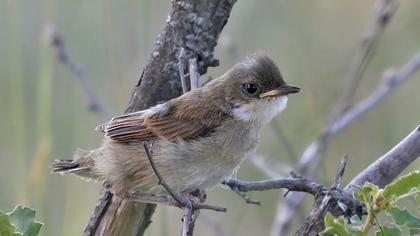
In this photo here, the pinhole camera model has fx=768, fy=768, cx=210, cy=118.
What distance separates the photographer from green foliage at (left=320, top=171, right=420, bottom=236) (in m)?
1.84

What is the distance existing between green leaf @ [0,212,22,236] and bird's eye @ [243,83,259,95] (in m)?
1.81

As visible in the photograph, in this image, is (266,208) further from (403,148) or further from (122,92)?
(403,148)

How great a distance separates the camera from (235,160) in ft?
11.5

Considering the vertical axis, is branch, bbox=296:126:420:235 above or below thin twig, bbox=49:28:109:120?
below

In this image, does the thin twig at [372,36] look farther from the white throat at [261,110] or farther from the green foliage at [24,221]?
the green foliage at [24,221]

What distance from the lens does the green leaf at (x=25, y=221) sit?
6.87 feet

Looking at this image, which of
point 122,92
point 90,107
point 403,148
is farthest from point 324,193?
point 90,107

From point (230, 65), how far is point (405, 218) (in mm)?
3825

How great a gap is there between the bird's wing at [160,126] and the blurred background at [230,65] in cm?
66

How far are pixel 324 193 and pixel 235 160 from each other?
916 millimetres

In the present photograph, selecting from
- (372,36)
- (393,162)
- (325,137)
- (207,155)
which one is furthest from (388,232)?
(372,36)

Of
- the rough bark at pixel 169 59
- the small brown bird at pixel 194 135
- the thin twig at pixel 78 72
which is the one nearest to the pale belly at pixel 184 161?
the small brown bird at pixel 194 135

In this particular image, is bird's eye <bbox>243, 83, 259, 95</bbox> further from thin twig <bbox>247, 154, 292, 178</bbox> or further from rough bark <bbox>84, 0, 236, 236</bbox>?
thin twig <bbox>247, 154, 292, 178</bbox>

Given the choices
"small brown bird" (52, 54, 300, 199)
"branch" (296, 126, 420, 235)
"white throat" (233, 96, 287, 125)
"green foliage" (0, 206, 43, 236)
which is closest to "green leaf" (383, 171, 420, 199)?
"branch" (296, 126, 420, 235)
